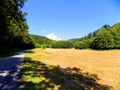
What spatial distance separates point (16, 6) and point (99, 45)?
195ft

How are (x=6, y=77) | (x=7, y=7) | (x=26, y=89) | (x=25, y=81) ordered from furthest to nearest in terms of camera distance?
(x=7, y=7), (x=6, y=77), (x=25, y=81), (x=26, y=89)

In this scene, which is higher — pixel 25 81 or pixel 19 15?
pixel 19 15

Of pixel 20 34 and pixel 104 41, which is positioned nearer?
pixel 20 34

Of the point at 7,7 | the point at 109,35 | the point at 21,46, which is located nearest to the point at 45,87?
the point at 7,7

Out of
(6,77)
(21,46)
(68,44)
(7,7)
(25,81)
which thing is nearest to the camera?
(25,81)

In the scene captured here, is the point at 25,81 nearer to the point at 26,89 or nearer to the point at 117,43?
the point at 26,89

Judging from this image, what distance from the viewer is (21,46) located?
8744 centimetres

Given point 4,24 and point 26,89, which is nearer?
point 26,89

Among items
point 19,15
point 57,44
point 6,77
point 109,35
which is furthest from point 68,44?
point 6,77

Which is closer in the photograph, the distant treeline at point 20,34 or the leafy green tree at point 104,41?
the distant treeline at point 20,34

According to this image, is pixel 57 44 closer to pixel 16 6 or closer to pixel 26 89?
pixel 16 6

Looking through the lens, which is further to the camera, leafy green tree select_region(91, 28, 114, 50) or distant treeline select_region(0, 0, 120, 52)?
leafy green tree select_region(91, 28, 114, 50)

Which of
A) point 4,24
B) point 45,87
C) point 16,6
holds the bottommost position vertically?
point 45,87

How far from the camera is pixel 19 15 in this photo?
38406 millimetres
